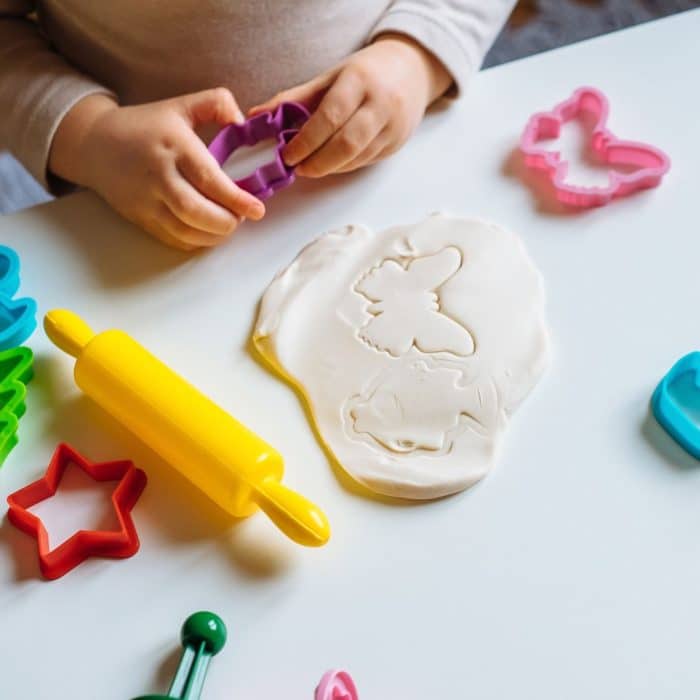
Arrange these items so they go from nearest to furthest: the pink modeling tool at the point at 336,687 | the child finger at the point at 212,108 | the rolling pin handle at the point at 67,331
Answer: the pink modeling tool at the point at 336,687 → the rolling pin handle at the point at 67,331 → the child finger at the point at 212,108

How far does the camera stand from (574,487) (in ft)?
1.51

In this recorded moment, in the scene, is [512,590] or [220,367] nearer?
[512,590]

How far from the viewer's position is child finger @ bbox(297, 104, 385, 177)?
0.60 metres

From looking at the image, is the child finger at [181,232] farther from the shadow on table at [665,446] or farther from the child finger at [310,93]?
the shadow on table at [665,446]

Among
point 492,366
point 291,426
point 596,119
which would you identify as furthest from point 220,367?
point 596,119

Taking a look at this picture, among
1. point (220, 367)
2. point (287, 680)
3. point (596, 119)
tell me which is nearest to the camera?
point (287, 680)

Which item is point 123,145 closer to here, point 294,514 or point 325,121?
point 325,121

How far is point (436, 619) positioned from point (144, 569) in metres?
0.15

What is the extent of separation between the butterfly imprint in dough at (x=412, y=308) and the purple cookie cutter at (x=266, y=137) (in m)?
0.10

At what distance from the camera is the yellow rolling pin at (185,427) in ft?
1.47

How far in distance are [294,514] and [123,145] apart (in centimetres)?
32

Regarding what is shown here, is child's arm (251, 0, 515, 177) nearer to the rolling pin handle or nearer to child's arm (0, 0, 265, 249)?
child's arm (0, 0, 265, 249)

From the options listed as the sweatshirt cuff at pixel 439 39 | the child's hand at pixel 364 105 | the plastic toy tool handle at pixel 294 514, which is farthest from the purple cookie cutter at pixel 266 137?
the plastic toy tool handle at pixel 294 514

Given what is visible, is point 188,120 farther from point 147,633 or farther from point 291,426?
point 147,633
